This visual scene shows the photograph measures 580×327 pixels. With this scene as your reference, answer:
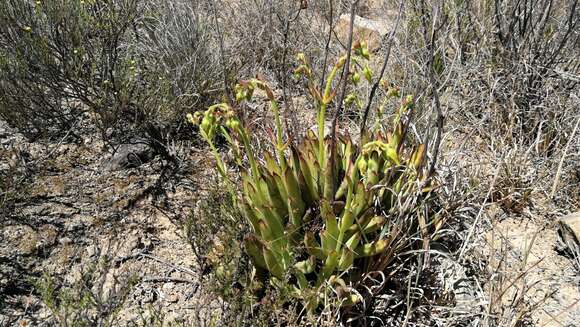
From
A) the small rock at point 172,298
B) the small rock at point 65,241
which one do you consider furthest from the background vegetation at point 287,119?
the small rock at point 65,241

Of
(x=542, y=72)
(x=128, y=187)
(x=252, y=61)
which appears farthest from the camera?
(x=252, y=61)

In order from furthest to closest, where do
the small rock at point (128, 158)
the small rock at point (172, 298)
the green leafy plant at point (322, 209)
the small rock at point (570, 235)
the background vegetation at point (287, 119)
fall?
the small rock at point (128, 158) < the small rock at point (570, 235) < the small rock at point (172, 298) < the background vegetation at point (287, 119) < the green leafy plant at point (322, 209)

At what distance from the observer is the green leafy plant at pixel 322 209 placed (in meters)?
2.18

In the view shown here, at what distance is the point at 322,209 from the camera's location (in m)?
2.17

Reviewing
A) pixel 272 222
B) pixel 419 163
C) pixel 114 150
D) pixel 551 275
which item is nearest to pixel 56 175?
pixel 114 150

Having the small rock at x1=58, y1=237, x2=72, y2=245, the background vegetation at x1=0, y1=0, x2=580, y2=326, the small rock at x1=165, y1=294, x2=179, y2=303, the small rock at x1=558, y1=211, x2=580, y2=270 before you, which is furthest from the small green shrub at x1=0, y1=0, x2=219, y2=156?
the small rock at x1=558, y1=211, x2=580, y2=270

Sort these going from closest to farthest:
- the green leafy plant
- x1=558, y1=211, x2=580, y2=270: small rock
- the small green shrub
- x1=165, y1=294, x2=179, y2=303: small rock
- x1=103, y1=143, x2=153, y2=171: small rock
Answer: the green leafy plant
x1=165, y1=294, x2=179, y2=303: small rock
x1=558, y1=211, x2=580, y2=270: small rock
x1=103, y1=143, x2=153, y2=171: small rock
the small green shrub

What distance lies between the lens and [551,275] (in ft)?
8.75

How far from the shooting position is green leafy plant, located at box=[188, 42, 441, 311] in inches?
85.8

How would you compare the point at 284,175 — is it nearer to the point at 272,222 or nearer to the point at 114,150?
the point at 272,222

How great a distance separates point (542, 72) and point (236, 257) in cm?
286

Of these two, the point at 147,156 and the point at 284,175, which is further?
the point at 147,156

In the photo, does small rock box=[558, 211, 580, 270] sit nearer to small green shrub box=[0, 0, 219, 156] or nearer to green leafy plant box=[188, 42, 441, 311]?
green leafy plant box=[188, 42, 441, 311]

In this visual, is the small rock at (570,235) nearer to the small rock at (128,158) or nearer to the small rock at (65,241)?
the small rock at (128,158)
